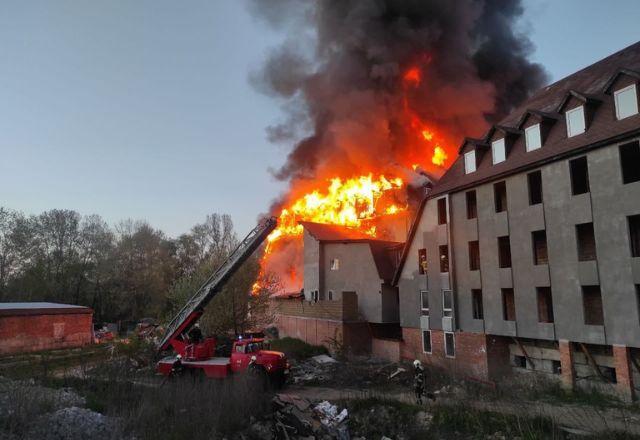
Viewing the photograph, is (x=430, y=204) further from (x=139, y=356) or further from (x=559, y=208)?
(x=139, y=356)

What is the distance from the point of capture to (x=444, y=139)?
44562 mm

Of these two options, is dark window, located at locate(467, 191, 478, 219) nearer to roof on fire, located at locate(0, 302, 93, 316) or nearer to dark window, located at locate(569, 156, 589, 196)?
dark window, located at locate(569, 156, 589, 196)

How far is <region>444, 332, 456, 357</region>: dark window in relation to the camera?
26.2m

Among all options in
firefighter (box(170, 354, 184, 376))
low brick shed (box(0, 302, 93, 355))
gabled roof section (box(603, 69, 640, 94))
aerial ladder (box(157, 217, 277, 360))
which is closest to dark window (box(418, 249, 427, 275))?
aerial ladder (box(157, 217, 277, 360))

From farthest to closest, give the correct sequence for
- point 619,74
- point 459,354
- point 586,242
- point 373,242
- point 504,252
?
1. point 373,242
2. point 459,354
3. point 504,252
4. point 586,242
5. point 619,74

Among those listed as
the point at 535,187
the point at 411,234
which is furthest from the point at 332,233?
the point at 535,187

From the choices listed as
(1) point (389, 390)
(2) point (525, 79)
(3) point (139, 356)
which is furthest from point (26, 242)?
(2) point (525, 79)

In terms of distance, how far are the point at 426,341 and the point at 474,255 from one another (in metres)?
6.16

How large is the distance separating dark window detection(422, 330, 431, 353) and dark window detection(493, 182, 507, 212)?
8517mm

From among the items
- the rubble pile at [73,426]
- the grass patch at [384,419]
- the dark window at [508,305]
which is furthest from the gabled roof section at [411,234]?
the rubble pile at [73,426]

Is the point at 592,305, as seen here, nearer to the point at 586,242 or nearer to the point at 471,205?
the point at 586,242

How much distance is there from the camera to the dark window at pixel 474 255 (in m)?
25.8

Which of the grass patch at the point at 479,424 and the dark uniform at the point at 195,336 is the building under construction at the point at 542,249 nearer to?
the grass patch at the point at 479,424

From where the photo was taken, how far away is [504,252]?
24297mm
